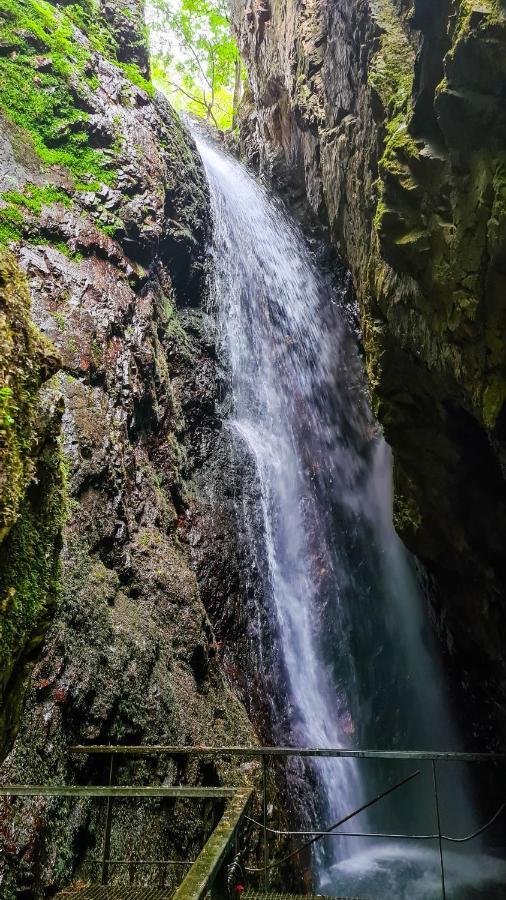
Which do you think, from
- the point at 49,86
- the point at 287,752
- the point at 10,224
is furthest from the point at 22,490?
the point at 49,86

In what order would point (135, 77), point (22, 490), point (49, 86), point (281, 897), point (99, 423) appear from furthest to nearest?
point (135, 77) < point (49, 86) < point (99, 423) < point (281, 897) < point (22, 490)

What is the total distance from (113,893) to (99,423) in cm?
489

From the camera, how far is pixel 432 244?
5.46 metres

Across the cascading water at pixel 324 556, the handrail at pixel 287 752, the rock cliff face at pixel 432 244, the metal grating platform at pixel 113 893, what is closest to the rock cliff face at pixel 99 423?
the metal grating platform at pixel 113 893

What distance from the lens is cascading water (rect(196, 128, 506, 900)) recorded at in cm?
907

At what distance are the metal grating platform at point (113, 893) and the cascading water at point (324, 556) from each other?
472 cm

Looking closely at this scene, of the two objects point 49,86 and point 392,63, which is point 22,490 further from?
point 49,86

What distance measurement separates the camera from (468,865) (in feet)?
29.3

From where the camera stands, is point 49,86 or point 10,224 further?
point 49,86

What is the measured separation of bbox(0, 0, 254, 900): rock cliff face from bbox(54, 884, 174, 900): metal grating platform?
0.29m

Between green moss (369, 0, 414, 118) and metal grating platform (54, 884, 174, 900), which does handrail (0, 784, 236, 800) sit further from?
green moss (369, 0, 414, 118)

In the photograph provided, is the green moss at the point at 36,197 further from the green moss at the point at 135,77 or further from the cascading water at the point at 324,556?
the green moss at the point at 135,77

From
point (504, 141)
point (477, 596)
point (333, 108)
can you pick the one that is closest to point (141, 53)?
point (333, 108)

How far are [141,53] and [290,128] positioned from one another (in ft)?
13.0
